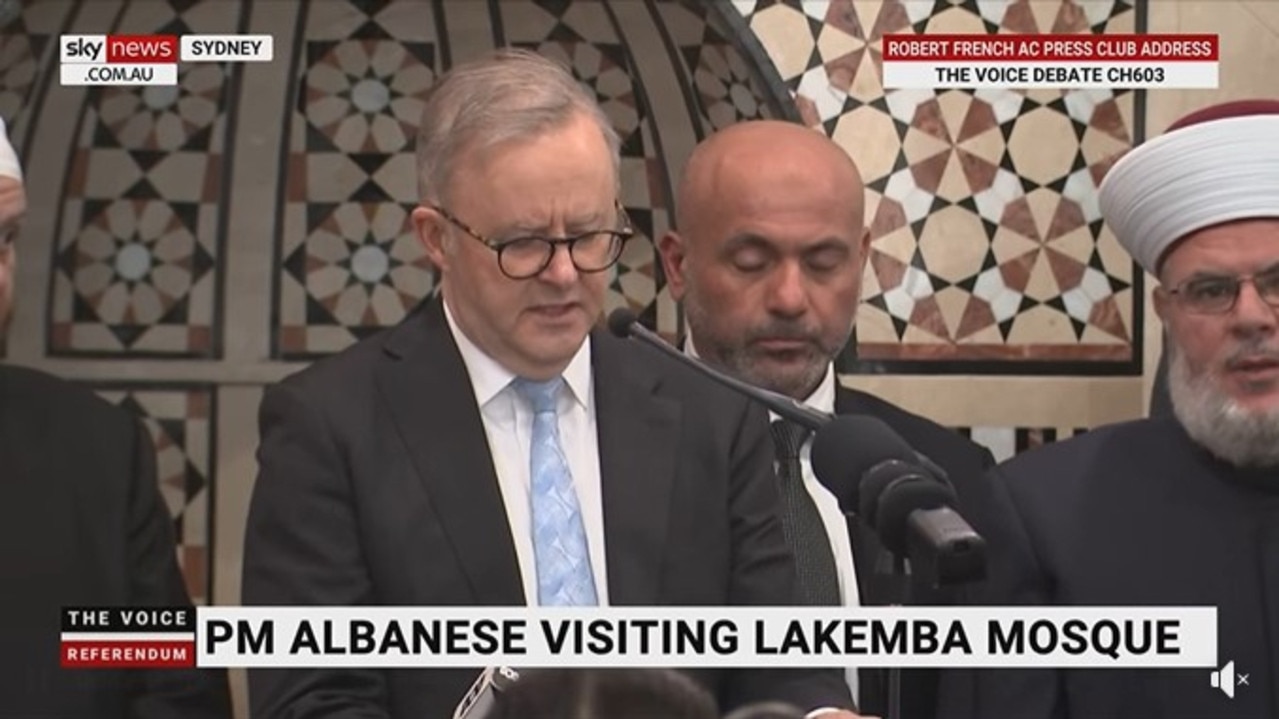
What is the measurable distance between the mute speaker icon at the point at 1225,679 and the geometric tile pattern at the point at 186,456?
683mm

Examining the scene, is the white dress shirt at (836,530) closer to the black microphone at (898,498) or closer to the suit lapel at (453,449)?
the suit lapel at (453,449)

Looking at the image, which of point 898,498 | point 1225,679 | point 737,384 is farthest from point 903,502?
point 1225,679

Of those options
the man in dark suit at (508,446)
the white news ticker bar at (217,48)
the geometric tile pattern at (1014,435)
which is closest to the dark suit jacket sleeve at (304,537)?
the man in dark suit at (508,446)

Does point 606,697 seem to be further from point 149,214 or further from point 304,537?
point 149,214

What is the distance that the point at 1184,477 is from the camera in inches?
55.3

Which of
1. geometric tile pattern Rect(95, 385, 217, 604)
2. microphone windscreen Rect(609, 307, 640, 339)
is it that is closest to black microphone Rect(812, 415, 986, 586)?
microphone windscreen Rect(609, 307, 640, 339)

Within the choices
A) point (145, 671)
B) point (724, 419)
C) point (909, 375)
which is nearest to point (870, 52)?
point (909, 375)

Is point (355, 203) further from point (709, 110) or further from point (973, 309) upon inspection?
point (973, 309)

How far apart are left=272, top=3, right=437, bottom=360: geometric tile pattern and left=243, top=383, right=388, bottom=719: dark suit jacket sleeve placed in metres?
0.27

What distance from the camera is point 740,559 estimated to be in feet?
4.25

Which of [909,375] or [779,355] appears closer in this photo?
[779,355]

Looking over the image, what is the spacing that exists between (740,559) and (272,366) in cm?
40

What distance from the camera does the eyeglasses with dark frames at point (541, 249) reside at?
1234 millimetres

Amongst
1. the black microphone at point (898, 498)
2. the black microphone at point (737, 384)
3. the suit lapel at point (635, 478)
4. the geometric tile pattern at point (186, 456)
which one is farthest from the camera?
the geometric tile pattern at point (186, 456)
